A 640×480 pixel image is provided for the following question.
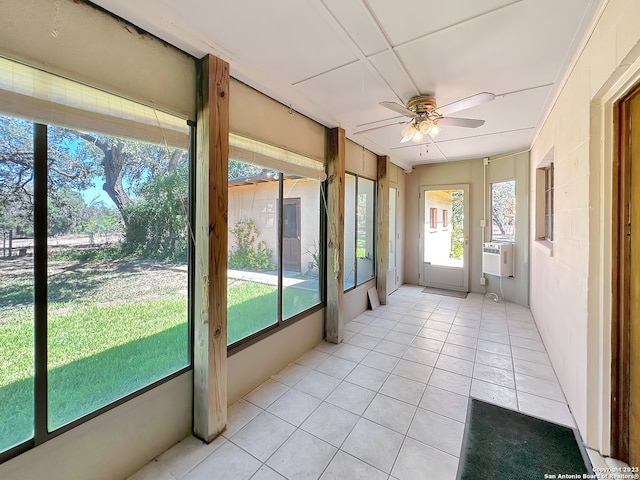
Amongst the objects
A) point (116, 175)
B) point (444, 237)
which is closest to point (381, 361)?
point (116, 175)

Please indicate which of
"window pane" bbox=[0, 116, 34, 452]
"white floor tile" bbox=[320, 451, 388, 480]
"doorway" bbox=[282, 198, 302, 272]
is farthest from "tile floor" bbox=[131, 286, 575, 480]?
"doorway" bbox=[282, 198, 302, 272]

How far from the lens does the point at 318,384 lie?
93.4 inches

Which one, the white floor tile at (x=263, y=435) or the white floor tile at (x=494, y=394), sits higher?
the white floor tile at (x=494, y=394)

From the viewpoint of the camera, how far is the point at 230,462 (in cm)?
161

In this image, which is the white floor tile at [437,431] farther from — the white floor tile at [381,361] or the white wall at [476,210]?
the white wall at [476,210]

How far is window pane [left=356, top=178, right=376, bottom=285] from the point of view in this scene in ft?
13.6

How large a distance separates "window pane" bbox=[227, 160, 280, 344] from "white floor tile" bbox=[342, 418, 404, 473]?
1103 millimetres

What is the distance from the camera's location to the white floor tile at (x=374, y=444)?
1613mm

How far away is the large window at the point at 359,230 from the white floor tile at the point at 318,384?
1.53 meters

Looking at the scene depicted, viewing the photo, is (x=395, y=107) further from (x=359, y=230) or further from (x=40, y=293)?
(x=40, y=293)

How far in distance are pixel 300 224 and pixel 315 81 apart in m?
1.35

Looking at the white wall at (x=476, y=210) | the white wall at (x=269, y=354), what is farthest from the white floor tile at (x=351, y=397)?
the white wall at (x=476, y=210)

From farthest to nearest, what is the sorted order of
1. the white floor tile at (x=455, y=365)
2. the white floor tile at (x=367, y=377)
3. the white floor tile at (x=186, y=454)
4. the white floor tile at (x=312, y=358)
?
the white floor tile at (x=312, y=358) < the white floor tile at (x=455, y=365) < the white floor tile at (x=367, y=377) < the white floor tile at (x=186, y=454)

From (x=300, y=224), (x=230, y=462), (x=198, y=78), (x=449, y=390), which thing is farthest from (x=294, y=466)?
(x=198, y=78)
